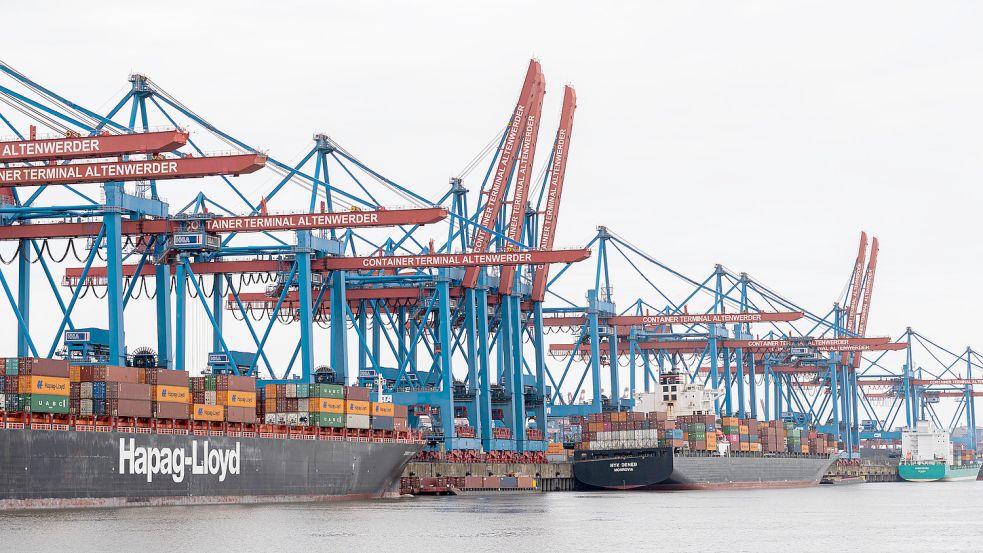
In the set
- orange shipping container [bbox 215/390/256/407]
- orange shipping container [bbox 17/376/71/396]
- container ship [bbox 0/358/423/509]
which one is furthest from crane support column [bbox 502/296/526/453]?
orange shipping container [bbox 17/376/71/396]

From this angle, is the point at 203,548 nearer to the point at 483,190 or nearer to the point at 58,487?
the point at 58,487

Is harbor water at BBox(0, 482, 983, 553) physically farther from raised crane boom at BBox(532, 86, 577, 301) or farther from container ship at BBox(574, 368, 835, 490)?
raised crane boom at BBox(532, 86, 577, 301)

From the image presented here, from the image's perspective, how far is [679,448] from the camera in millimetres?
89062

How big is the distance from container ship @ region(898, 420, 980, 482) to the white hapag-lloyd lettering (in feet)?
316

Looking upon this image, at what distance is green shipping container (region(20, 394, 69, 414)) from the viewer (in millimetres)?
50594

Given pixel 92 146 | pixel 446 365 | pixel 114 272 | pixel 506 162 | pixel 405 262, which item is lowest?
pixel 446 365

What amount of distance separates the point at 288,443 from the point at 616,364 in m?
46.8

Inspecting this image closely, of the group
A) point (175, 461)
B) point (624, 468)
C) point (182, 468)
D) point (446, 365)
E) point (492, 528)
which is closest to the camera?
point (492, 528)

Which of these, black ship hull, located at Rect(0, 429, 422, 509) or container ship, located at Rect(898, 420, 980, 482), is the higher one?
black ship hull, located at Rect(0, 429, 422, 509)

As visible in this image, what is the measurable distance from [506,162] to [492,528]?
40981mm

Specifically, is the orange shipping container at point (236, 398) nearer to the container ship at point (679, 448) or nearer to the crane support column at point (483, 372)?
the crane support column at point (483, 372)

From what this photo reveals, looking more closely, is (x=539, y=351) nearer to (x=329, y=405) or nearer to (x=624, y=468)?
(x=624, y=468)

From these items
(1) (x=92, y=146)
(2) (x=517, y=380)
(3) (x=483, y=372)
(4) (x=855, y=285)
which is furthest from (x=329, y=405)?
(4) (x=855, y=285)

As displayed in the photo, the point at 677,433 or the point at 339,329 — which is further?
the point at 677,433
